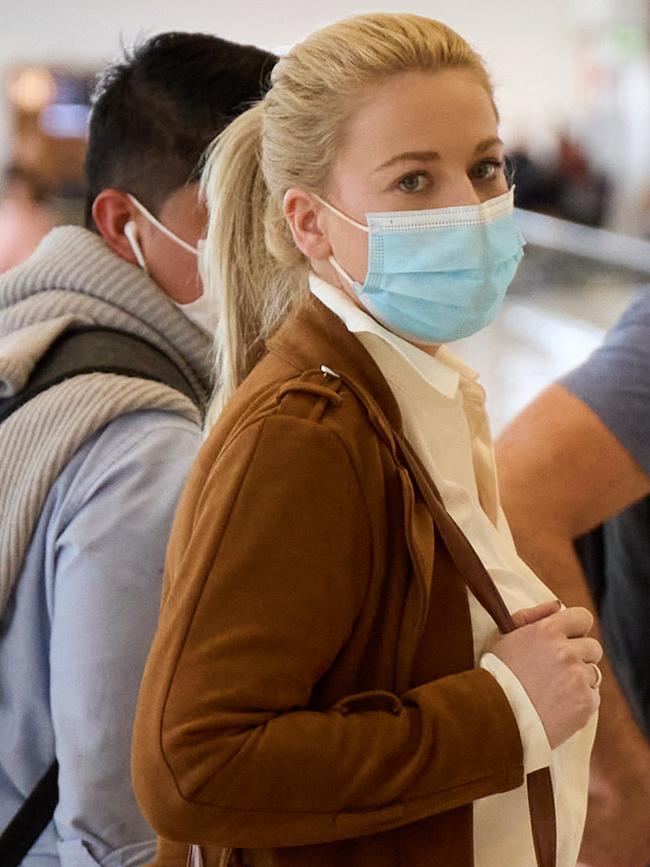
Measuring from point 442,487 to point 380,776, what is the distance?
32 centimetres

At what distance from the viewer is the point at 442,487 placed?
1.24 metres

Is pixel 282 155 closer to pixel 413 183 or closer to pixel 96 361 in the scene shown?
pixel 413 183

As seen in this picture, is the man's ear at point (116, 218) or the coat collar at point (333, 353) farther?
the man's ear at point (116, 218)

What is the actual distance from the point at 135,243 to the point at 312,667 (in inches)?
36.6

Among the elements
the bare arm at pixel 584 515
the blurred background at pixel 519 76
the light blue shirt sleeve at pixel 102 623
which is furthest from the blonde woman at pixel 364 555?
the blurred background at pixel 519 76

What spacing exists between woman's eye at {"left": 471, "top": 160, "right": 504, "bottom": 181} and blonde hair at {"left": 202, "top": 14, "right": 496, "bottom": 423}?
3.4 inches

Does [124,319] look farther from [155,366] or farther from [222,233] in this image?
[222,233]

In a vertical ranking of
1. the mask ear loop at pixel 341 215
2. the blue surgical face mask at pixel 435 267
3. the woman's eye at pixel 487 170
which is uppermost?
the woman's eye at pixel 487 170

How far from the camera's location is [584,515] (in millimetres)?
1836

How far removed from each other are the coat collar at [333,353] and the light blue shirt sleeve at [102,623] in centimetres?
37

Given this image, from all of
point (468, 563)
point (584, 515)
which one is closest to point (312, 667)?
point (468, 563)

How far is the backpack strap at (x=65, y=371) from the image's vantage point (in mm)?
1497

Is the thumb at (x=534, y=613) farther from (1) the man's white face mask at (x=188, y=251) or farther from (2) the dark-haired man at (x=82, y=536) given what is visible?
(1) the man's white face mask at (x=188, y=251)

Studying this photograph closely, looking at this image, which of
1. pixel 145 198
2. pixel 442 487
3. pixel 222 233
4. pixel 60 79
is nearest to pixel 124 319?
pixel 145 198
